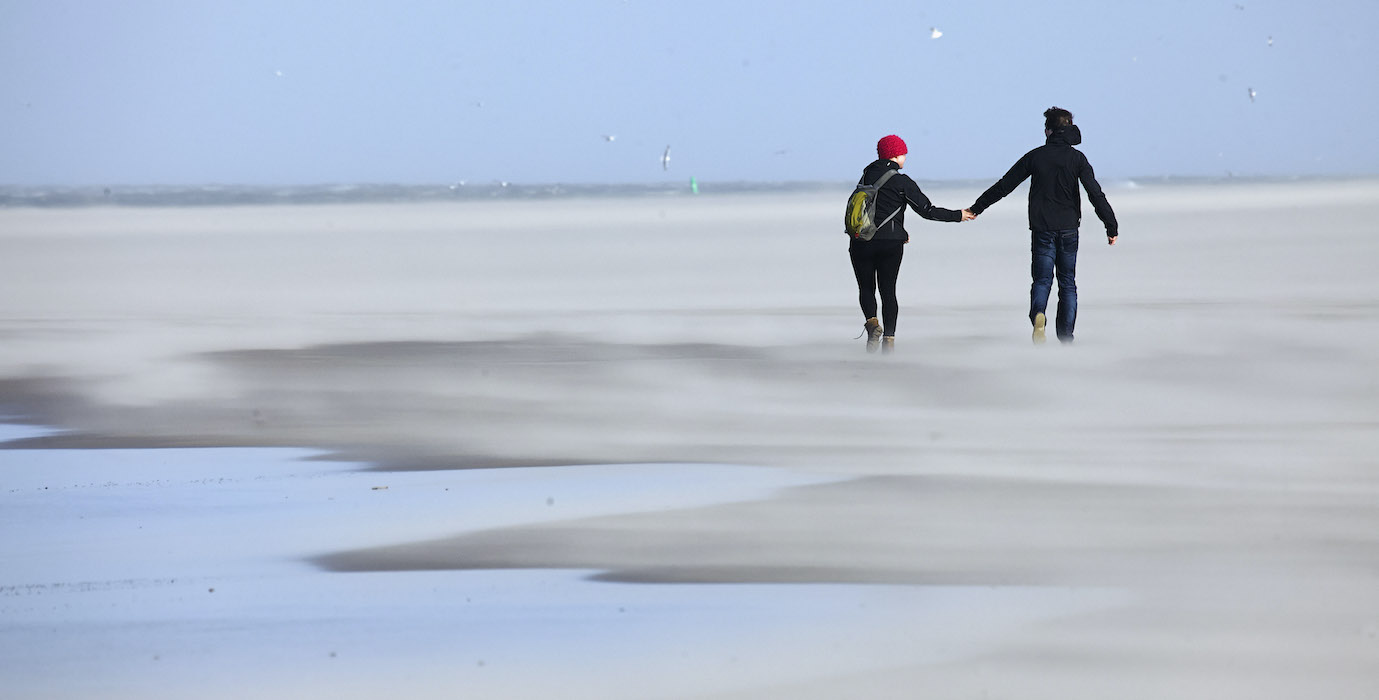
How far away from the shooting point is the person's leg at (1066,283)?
42.8ft

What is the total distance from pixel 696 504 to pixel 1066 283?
21.4 feet

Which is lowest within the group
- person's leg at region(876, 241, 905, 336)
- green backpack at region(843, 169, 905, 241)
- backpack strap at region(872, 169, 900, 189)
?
person's leg at region(876, 241, 905, 336)

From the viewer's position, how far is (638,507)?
7211 millimetres

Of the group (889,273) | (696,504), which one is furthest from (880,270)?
(696,504)

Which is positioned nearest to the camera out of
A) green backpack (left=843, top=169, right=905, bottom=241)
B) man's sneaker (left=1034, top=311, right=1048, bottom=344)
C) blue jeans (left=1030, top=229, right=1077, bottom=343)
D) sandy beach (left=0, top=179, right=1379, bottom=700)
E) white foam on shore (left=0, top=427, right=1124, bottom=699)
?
white foam on shore (left=0, top=427, right=1124, bottom=699)

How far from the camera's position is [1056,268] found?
1325cm

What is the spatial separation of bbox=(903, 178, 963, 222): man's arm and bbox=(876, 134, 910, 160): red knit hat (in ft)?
0.75

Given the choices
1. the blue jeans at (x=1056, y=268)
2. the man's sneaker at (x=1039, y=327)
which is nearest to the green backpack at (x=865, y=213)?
the blue jeans at (x=1056, y=268)

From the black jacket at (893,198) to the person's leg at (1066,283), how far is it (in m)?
0.75

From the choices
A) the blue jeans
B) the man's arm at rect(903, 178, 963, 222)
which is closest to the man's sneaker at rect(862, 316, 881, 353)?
the man's arm at rect(903, 178, 963, 222)

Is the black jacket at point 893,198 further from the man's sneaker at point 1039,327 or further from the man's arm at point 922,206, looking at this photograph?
the man's sneaker at point 1039,327

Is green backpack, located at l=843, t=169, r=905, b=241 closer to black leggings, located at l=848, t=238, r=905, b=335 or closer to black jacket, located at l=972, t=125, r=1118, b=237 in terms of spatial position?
black leggings, located at l=848, t=238, r=905, b=335

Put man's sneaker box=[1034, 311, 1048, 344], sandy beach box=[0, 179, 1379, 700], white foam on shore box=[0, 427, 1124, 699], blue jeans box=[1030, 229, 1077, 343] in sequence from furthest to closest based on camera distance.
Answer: man's sneaker box=[1034, 311, 1048, 344] < blue jeans box=[1030, 229, 1077, 343] < sandy beach box=[0, 179, 1379, 700] < white foam on shore box=[0, 427, 1124, 699]

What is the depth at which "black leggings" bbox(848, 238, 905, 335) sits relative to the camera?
13070 mm
